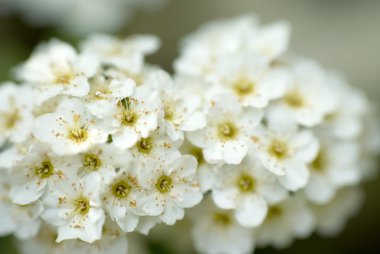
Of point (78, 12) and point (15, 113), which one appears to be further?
point (78, 12)

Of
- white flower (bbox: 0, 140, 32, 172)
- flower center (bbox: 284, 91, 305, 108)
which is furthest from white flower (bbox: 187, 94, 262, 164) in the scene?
white flower (bbox: 0, 140, 32, 172)

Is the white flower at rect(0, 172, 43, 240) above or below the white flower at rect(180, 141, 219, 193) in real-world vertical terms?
below

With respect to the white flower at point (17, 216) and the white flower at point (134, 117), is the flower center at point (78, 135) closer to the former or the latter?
the white flower at point (134, 117)

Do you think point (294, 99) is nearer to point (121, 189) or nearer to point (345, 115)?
point (345, 115)

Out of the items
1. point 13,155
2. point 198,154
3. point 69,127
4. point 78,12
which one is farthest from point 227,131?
point 78,12

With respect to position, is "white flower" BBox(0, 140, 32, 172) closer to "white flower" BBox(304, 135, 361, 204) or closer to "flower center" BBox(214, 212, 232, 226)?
"flower center" BBox(214, 212, 232, 226)

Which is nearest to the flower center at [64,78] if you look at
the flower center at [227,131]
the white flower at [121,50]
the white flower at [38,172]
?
the white flower at [121,50]
